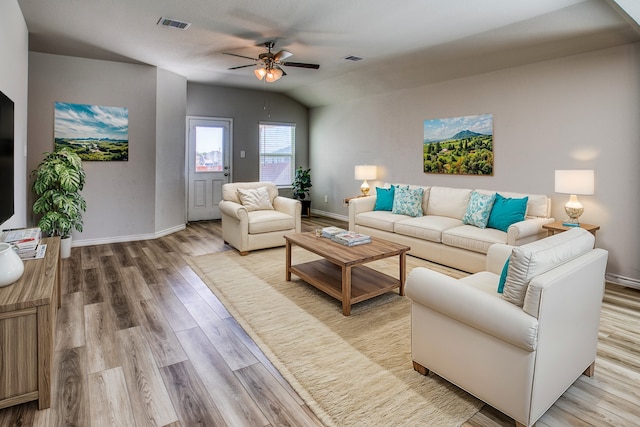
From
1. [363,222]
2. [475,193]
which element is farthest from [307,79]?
[475,193]

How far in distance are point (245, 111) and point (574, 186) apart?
19.3 ft

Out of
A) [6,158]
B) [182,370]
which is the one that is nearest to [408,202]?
[182,370]

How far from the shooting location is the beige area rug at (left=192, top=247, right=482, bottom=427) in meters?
1.85

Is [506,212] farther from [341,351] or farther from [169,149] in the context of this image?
[169,149]

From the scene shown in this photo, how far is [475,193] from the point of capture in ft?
14.8

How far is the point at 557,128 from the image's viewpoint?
4156 mm

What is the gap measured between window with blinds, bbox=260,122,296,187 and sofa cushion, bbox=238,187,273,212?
2665 mm

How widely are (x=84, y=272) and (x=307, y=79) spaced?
461cm

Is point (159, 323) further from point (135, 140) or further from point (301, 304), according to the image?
point (135, 140)

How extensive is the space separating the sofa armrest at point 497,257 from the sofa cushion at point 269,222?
2920 mm

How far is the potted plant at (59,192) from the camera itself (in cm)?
427

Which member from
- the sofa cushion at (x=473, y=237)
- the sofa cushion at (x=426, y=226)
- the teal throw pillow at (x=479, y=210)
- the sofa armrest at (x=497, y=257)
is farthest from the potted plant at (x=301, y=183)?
the sofa armrest at (x=497, y=257)

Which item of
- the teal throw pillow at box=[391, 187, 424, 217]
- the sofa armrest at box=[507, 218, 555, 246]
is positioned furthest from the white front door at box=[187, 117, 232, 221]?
the sofa armrest at box=[507, 218, 555, 246]

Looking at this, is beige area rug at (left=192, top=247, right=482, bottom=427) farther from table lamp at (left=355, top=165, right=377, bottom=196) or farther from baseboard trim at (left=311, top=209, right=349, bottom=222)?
baseboard trim at (left=311, top=209, right=349, bottom=222)
